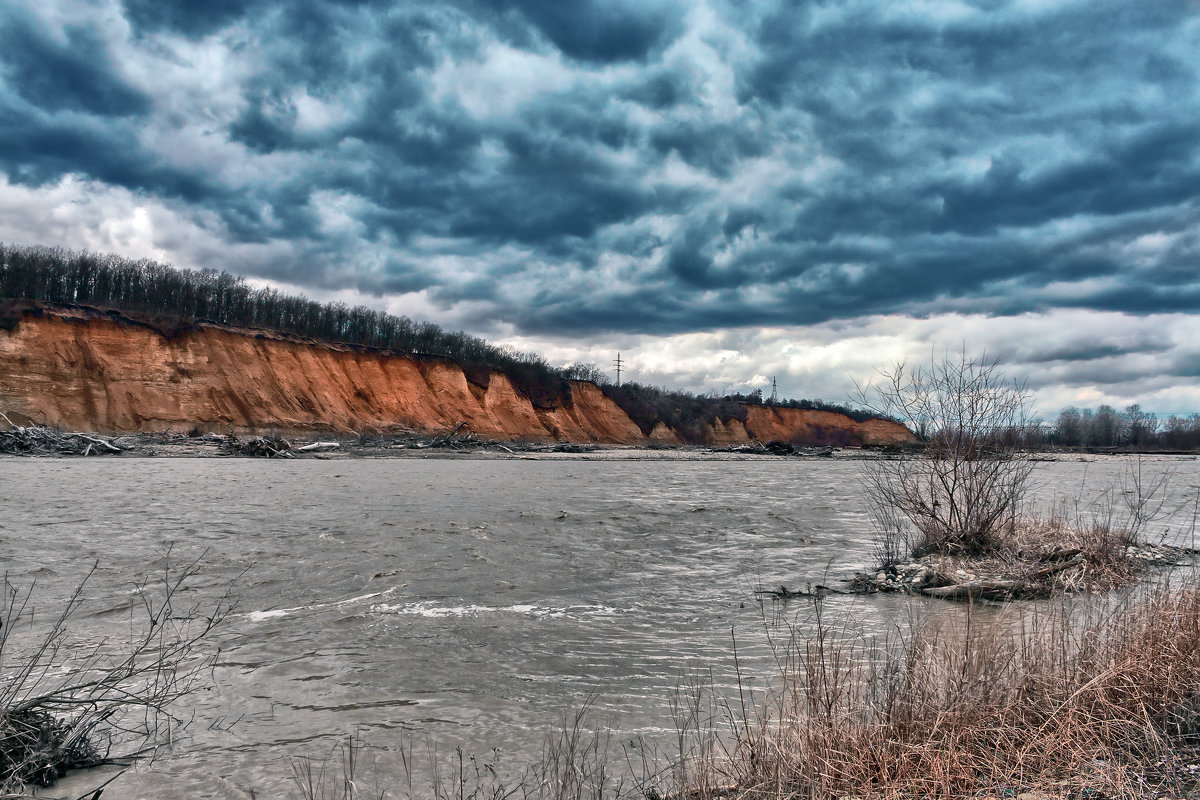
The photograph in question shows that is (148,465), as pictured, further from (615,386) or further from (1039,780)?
(615,386)

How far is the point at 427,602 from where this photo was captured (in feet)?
27.4

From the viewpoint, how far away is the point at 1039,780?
3211mm

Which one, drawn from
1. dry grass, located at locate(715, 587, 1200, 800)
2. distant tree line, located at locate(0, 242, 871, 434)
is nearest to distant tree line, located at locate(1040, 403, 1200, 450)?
distant tree line, located at locate(0, 242, 871, 434)

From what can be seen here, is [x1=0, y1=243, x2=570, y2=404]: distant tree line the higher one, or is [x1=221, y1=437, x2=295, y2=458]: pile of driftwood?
[x1=0, y1=243, x2=570, y2=404]: distant tree line

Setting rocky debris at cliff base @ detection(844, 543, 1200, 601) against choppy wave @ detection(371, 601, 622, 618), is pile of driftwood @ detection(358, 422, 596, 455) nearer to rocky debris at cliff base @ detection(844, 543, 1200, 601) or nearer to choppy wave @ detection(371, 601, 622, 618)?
choppy wave @ detection(371, 601, 622, 618)

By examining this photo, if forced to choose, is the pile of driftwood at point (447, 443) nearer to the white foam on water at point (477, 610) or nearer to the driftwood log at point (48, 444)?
the driftwood log at point (48, 444)

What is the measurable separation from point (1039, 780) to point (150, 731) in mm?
5323

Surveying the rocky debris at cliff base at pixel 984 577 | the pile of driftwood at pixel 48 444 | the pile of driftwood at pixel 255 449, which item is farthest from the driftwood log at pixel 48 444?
the rocky debris at cliff base at pixel 984 577

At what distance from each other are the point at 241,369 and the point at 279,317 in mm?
16441

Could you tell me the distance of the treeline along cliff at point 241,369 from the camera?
46219 millimetres

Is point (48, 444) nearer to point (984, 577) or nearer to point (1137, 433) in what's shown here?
point (984, 577)

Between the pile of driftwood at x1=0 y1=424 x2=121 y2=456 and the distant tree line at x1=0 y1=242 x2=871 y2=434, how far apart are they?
61.0 feet

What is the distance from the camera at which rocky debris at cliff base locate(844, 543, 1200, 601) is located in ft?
29.2

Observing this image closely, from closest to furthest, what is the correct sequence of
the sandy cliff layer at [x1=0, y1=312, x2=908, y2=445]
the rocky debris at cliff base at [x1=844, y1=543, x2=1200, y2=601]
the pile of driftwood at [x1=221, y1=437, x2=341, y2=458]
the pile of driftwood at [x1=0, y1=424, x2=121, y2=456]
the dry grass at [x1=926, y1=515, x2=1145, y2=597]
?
the rocky debris at cliff base at [x1=844, y1=543, x2=1200, y2=601] → the dry grass at [x1=926, y1=515, x2=1145, y2=597] → the pile of driftwood at [x1=0, y1=424, x2=121, y2=456] → the pile of driftwood at [x1=221, y1=437, x2=341, y2=458] → the sandy cliff layer at [x1=0, y1=312, x2=908, y2=445]
